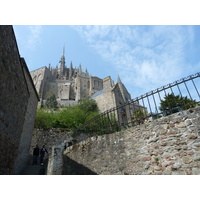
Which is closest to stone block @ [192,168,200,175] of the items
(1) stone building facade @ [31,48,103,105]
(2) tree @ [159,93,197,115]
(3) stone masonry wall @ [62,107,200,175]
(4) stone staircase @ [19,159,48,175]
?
(3) stone masonry wall @ [62,107,200,175]

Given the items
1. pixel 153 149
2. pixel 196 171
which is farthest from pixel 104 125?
pixel 196 171

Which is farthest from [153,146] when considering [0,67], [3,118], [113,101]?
[113,101]

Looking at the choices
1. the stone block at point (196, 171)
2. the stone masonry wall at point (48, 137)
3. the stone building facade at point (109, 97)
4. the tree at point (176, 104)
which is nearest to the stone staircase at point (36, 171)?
the stone masonry wall at point (48, 137)

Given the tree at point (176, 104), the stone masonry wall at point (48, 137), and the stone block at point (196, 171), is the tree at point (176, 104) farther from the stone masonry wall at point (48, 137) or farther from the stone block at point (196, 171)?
the stone masonry wall at point (48, 137)

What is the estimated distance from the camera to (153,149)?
13.9ft

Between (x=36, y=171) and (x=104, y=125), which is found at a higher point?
(x=104, y=125)

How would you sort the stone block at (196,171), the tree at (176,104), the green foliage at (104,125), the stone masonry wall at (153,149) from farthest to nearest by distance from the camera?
the green foliage at (104,125) → the tree at (176,104) → the stone masonry wall at (153,149) → the stone block at (196,171)

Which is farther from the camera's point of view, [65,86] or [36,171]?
[65,86]

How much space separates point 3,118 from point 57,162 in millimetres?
4006

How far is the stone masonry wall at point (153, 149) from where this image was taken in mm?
3664

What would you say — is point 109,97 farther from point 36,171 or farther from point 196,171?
point 196,171

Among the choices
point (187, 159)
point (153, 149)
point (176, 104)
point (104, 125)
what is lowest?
point (187, 159)

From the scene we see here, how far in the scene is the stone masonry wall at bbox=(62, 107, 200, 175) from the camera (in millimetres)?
3664

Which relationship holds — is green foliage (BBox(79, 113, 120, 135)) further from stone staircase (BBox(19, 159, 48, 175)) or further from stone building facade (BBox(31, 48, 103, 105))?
stone building facade (BBox(31, 48, 103, 105))
